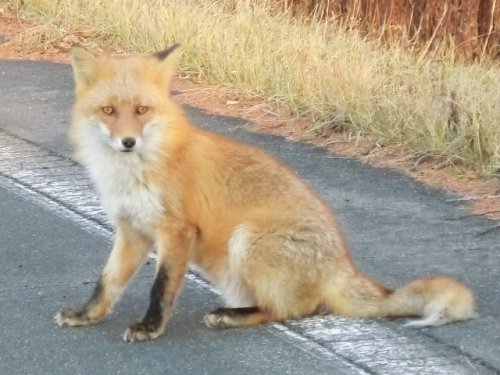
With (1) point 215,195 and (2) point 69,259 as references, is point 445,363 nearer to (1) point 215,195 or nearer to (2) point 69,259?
(1) point 215,195

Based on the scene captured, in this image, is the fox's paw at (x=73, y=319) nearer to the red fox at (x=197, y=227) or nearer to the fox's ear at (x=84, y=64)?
the red fox at (x=197, y=227)

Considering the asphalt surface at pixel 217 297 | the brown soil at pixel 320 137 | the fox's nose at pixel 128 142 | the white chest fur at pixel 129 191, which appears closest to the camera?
the asphalt surface at pixel 217 297

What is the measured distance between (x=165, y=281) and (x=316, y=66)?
17.5ft

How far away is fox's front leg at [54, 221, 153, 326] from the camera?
5.36 m

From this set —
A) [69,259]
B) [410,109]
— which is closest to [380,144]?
[410,109]

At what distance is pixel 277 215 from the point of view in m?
5.30

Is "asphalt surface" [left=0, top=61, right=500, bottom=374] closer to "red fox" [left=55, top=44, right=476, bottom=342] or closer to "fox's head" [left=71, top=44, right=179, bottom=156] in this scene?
"red fox" [left=55, top=44, right=476, bottom=342]

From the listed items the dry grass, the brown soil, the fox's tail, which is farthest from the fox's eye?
the dry grass

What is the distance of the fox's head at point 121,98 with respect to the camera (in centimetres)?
511

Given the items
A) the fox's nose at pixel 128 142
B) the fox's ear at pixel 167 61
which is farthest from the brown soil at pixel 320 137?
the fox's nose at pixel 128 142

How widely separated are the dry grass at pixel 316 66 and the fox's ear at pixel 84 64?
350 centimetres

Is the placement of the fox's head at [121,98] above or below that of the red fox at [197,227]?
above

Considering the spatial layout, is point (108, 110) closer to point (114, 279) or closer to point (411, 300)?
point (114, 279)

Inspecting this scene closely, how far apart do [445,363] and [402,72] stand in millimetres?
5501
